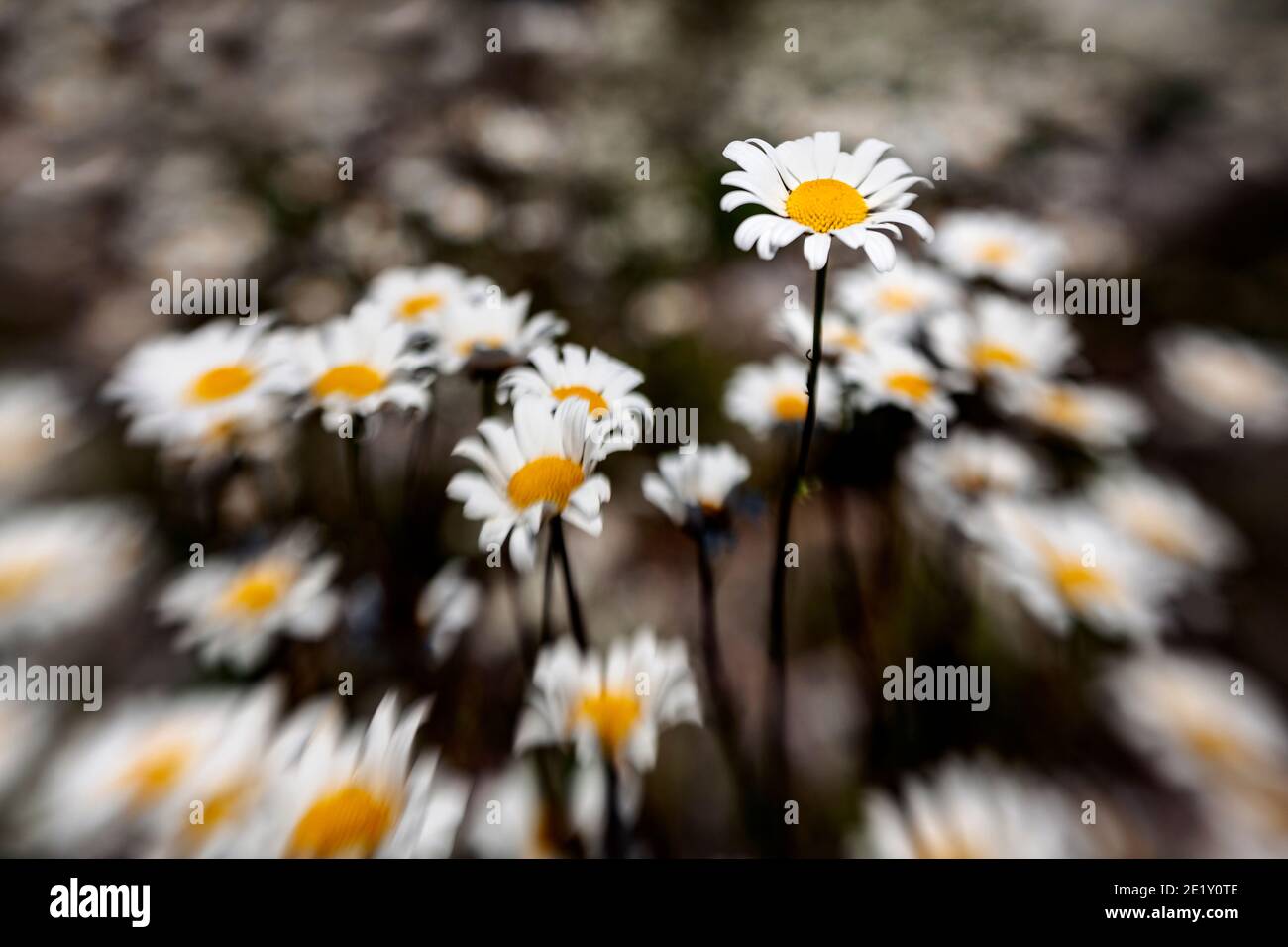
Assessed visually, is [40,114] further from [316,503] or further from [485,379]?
[485,379]

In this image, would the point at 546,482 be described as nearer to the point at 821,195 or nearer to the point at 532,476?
the point at 532,476

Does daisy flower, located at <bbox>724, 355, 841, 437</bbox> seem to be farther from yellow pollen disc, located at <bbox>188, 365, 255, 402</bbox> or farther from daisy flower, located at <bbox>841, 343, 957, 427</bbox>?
yellow pollen disc, located at <bbox>188, 365, 255, 402</bbox>

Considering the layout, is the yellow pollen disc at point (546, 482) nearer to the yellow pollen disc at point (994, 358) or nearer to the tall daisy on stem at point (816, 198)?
the tall daisy on stem at point (816, 198)

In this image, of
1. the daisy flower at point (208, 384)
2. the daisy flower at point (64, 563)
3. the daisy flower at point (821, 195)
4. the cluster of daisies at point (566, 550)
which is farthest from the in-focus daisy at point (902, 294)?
the daisy flower at point (64, 563)

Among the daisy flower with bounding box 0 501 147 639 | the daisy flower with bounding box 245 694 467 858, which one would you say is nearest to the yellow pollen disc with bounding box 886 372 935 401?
the daisy flower with bounding box 245 694 467 858

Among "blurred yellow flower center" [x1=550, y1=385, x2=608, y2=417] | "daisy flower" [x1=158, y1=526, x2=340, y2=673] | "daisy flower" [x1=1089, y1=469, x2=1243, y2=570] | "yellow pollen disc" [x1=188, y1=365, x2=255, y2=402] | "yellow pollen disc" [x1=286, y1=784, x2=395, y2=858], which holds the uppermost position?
"yellow pollen disc" [x1=188, y1=365, x2=255, y2=402]
